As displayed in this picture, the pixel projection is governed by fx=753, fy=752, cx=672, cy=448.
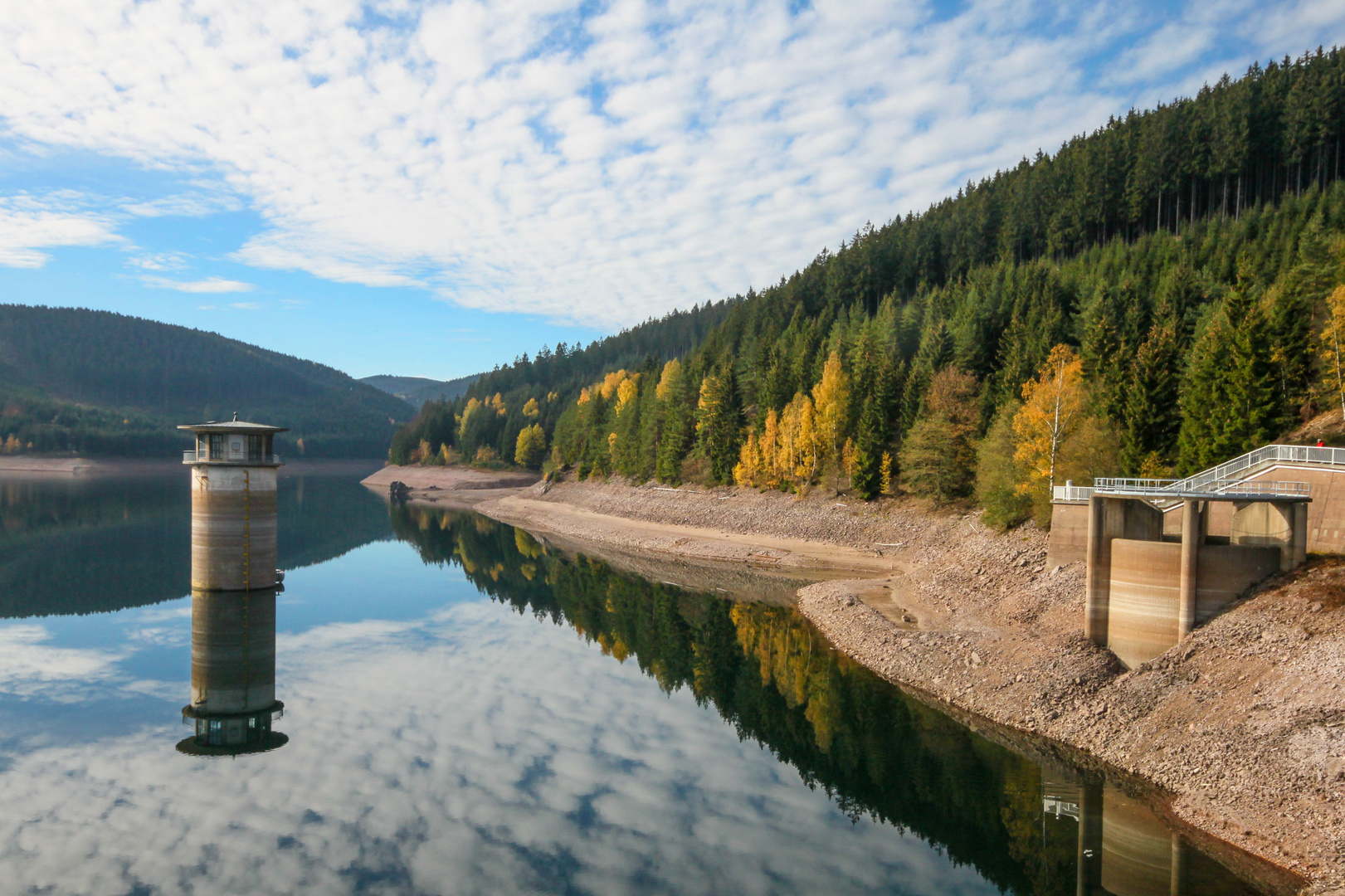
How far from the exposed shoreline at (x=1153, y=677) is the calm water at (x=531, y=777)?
1.50m

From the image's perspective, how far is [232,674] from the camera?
30.7m

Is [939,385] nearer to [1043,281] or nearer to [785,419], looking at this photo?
[785,419]

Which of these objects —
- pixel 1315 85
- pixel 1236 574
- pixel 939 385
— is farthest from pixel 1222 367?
pixel 1315 85

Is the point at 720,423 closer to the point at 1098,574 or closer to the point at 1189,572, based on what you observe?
the point at 1098,574

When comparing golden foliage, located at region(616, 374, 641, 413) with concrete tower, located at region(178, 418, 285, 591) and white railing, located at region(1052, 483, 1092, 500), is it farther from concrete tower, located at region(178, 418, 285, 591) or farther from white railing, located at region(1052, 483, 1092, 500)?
white railing, located at region(1052, 483, 1092, 500)

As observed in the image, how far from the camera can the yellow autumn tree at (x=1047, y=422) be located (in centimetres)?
3903

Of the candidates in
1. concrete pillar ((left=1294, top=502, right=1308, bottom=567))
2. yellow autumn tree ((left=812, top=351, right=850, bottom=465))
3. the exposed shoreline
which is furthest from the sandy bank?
concrete pillar ((left=1294, top=502, right=1308, bottom=567))

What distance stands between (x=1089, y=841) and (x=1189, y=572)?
1026 centimetres

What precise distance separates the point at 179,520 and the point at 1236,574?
304ft

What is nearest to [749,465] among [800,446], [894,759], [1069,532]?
[800,446]

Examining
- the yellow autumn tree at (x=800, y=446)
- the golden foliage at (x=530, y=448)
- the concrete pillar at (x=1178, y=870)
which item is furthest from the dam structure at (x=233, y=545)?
the golden foliage at (x=530, y=448)

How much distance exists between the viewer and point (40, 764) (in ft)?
71.1

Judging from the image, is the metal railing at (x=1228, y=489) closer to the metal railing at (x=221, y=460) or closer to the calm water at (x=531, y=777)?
the calm water at (x=531, y=777)

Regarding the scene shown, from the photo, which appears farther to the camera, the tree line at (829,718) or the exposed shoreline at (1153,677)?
the tree line at (829,718)
